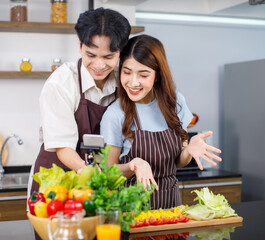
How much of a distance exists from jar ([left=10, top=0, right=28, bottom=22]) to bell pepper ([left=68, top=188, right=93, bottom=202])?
8.05 ft

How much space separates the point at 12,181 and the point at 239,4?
101 inches

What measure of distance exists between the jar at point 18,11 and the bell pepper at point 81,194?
8.05 ft

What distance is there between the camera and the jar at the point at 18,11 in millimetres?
3555

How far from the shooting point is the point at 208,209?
1974 millimetres

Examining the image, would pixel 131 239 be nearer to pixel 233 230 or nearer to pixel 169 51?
pixel 233 230

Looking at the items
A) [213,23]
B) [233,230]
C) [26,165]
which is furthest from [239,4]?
[233,230]

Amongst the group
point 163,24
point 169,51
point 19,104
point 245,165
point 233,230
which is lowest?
point 245,165

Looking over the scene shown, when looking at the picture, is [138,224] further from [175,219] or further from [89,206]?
[89,206]

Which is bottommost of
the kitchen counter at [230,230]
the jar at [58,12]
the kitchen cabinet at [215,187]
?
the kitchen cabinet at [215,187]

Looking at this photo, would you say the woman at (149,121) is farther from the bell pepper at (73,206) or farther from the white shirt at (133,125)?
the bell pepper at (73,206)

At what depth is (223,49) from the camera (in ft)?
15.5

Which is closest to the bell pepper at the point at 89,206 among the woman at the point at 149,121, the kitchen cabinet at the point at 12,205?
the woman at the point at 149,121

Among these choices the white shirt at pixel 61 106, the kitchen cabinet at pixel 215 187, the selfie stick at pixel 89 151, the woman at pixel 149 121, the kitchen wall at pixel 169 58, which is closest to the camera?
the selfie stick at pixel 89 151

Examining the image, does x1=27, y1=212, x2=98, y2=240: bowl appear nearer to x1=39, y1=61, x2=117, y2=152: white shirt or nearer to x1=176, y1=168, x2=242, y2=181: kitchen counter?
x1=39, y1=61, x2=117, y2=152: white shirt
